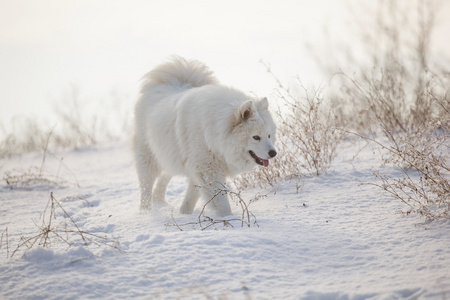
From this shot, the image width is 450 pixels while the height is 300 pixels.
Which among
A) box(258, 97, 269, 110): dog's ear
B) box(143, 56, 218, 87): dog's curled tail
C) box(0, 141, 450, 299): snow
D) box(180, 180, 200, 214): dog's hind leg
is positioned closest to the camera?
box(0, 141, 450, 299): snow

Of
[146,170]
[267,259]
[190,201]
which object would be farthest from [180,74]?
[267,259]

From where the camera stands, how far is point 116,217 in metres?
4.17

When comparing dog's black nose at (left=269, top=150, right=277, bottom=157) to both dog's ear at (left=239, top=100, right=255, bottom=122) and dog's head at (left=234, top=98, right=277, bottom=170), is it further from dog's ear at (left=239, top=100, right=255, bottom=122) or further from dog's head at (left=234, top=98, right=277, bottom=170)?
dog's ear at (left=239, top=100, right=255, bottom=122)

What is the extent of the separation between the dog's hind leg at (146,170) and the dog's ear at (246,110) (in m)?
1.60

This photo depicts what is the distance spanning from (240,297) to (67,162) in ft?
29.2

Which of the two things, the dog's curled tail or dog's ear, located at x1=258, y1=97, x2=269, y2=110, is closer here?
dog's ear, located at x1=258, y1=97, x2=269, y2=110

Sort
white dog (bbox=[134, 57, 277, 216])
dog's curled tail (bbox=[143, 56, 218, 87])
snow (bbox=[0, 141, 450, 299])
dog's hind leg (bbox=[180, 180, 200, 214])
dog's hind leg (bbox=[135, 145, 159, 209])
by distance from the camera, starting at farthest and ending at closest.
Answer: dog's curled tail (bbox=[143, 56, 218, 87]) < dog's hind leg (bbox=[135, 145, 159, 209]) < dog's hind leg (bbox=[180, 180, 200, 214]) < white dog (bbox=[134, 57, 277, 216]) < snow (bbox=[0, 141, 450, 299])

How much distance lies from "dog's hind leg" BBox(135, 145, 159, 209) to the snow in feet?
3.18

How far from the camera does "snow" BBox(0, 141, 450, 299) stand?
2.13 meters

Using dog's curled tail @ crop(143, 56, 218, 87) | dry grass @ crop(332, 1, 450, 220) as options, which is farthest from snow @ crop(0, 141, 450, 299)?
dog's curled tail @ crop(143, 56, 218, 87)

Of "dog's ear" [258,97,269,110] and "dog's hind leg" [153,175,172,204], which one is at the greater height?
"dog's ear" [258,97,269,110]

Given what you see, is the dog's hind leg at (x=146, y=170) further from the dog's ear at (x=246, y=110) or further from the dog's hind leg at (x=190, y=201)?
the dog's ear at (x=246, y=110)

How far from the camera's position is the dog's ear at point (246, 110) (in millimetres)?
3760

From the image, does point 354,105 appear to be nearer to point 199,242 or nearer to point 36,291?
point 199,242
